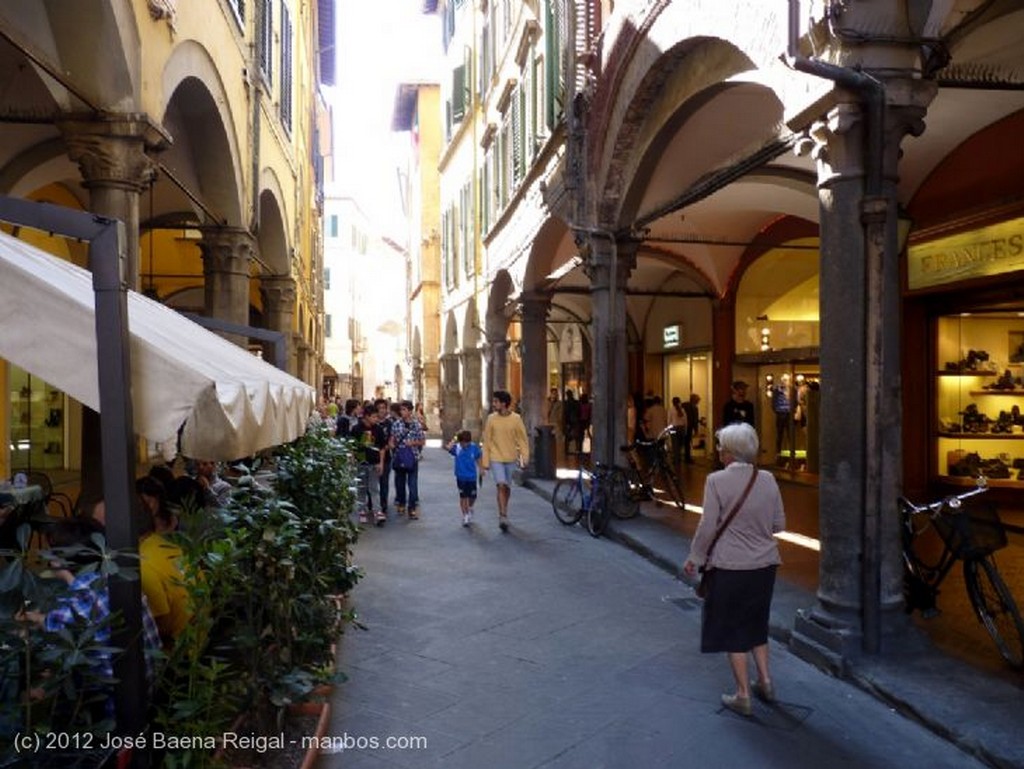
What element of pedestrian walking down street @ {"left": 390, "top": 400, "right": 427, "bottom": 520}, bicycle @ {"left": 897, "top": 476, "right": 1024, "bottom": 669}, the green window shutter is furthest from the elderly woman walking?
the green window shutter

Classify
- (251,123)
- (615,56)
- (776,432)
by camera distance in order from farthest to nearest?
(776,432) → (251,123) → (615,56)

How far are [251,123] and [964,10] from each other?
30.4 feet

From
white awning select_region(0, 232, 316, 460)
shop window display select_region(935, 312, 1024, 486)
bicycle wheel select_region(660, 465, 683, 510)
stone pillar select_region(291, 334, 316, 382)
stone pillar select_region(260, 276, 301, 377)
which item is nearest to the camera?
white awning select_region(0, 232, 316, 460)

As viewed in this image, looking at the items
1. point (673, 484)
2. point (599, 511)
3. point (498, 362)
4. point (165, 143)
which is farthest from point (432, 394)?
point (165, 143)

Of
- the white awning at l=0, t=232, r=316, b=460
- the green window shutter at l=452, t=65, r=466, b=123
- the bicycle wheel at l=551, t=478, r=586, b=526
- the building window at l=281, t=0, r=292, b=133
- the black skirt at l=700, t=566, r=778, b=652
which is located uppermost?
the green window shutter at l=452, t=65, r=466, b=123

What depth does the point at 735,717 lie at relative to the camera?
4.63m

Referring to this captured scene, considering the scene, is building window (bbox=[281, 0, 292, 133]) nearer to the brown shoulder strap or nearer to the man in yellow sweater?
the man in yellow sweater

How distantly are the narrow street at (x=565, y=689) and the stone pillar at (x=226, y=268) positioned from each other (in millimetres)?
4988

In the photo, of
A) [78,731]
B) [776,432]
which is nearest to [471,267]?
[776,432]

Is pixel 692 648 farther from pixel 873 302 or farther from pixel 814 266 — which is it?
pixel 814 266

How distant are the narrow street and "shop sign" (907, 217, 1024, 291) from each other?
493 centimetres

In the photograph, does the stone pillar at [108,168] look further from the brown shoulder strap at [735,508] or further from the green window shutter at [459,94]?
the green window shutter at [459,94]

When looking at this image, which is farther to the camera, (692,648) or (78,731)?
(692,648)

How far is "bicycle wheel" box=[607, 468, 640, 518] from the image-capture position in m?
10.6
